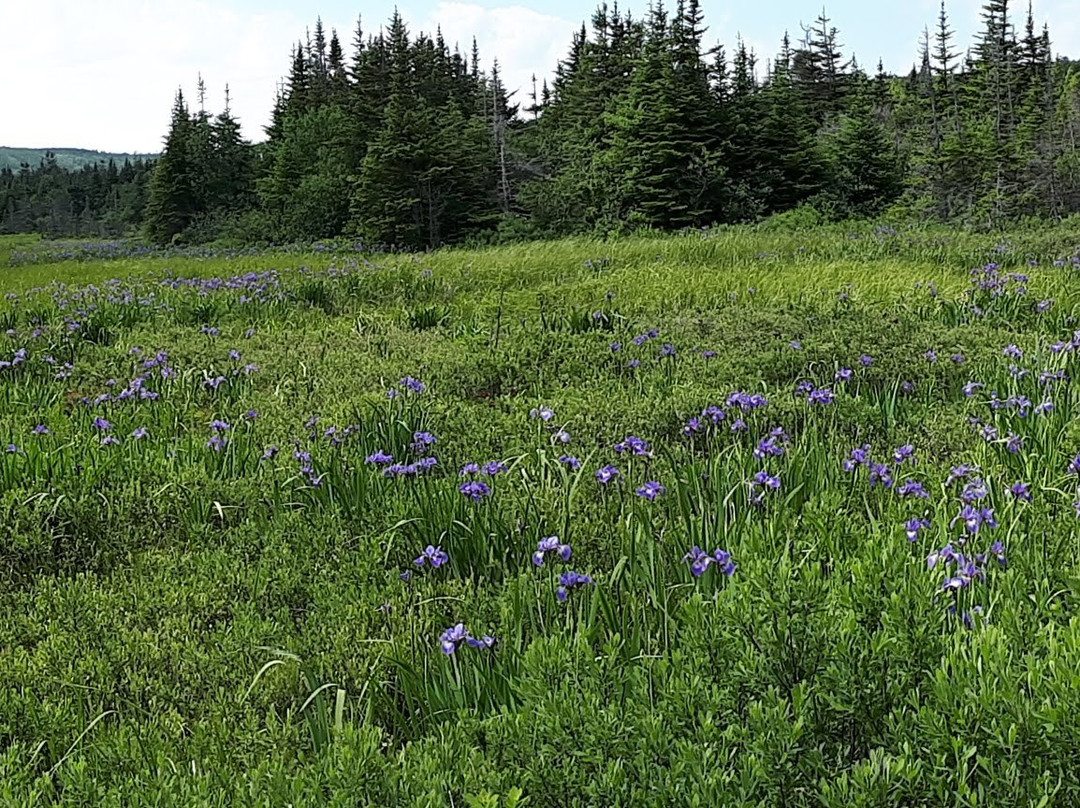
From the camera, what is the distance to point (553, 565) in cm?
246

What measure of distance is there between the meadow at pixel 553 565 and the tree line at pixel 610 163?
13.4 m

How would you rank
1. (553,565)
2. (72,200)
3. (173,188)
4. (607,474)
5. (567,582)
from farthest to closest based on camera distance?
(72,200) → (173,188) → (607,474) → (553,565) → (567,582)

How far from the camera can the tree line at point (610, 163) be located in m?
20.6

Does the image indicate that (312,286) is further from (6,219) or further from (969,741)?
(6,219)

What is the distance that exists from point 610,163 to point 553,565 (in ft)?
64.5

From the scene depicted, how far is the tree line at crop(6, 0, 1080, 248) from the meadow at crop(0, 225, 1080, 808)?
526 inches

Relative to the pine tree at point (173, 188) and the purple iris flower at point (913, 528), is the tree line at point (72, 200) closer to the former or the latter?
the pine tree at point (173, 188)

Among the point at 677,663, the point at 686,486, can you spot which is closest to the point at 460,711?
the point at 677,663

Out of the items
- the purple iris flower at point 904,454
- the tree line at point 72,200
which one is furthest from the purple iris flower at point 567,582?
the tree line at point 72,200

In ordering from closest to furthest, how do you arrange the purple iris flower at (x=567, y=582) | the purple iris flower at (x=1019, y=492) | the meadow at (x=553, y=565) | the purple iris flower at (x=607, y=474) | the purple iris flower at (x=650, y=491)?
the meadow at (x=553, y=565) < the purple iris flower at (x=567, y=582) < the purple iris flower at (x=1019, y=492) < the purple iris flower at (x=650, y=491) < the purple iris flower at (x=607, y=474)

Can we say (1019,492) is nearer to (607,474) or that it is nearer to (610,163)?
(607,474)

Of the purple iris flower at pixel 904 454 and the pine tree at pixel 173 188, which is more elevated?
the pine tree at pixel 173 188

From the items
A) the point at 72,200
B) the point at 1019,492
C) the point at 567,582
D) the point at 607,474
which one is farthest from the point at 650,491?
the point at 72,200

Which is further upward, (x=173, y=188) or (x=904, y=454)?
(x=173, y=188)
